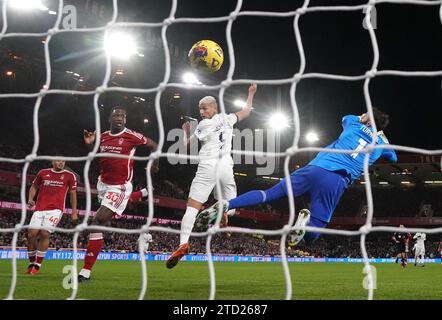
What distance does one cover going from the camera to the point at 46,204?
7953mm

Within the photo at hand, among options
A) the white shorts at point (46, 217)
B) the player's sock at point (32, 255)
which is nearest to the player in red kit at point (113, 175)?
the white shorts at point (46, 217)

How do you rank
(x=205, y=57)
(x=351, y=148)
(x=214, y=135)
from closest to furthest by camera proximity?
(x=351, y=148) < (x=214, y=135) < (x=205, y=57)

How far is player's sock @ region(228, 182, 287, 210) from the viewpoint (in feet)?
18.1

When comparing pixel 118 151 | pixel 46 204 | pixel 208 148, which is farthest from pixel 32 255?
pixel 208 148

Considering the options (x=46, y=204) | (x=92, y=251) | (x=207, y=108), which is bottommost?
(x=92, y=251)

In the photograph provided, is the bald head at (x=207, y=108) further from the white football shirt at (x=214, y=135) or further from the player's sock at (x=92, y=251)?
the player's sock at (x=92, y=251)

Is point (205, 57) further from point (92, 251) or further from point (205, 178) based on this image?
point (92, 251)

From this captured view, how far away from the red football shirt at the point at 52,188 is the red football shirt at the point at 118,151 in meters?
1.76

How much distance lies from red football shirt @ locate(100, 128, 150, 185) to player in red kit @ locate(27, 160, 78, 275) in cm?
157

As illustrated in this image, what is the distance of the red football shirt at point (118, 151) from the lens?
21.0 ft

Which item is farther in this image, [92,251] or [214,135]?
[92,251]

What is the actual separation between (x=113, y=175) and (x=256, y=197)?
6.11ft

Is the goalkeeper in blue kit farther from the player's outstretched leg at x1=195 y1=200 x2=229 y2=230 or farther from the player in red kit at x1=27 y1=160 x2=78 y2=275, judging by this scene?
the player in red kit at x1=27 y1=160 x2=78 y2=275

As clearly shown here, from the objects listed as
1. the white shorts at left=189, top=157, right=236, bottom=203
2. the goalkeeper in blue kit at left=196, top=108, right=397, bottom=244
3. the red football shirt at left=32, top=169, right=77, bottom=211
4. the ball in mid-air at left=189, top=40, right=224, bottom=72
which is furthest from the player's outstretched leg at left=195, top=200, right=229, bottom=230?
the red football shirt at left=32, top=169, right=77, bottom=211
